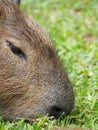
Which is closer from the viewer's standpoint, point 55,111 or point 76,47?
point 55,111

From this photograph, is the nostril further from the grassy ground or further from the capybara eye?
the capybara eye

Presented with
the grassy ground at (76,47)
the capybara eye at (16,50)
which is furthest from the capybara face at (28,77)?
the grassy ground at (76,47)

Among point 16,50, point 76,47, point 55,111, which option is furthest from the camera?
point 76,47

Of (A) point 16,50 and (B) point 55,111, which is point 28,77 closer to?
(A) point 16,50

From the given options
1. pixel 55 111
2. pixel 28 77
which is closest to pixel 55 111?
pixel 55 111

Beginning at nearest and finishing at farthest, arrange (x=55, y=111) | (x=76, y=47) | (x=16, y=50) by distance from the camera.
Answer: (x=55, y=111) < (x=16, y=50) < (x=76, y=47)

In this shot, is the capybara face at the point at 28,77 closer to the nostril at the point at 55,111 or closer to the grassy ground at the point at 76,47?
the nostril at the point at 55,111
